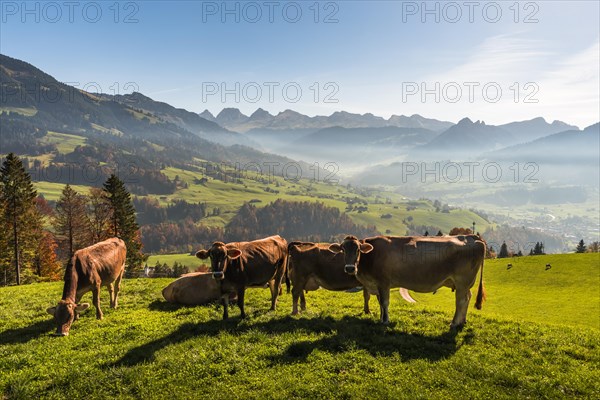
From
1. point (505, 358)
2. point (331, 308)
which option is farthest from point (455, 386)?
point (331, 308)

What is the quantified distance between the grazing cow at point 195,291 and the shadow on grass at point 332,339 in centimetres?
340

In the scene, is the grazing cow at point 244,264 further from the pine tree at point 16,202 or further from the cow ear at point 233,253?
the pine tree at point 16,202

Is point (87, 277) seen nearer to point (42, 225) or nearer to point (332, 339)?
point (332, 339)

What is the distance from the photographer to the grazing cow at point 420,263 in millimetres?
14898

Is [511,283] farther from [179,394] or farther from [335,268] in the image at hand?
[179,394]

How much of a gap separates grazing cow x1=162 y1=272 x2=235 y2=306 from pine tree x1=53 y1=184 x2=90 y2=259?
153 feet

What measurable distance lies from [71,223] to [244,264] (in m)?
52.4

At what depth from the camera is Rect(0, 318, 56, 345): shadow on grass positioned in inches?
562

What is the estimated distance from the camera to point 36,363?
12000 millimetres

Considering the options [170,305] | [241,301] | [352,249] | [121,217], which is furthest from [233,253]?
[121,217]

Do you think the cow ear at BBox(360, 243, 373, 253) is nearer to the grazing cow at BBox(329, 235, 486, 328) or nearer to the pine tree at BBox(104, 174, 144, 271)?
the grazing cow at BBox(329, 235, 486, 328)

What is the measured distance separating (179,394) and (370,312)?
33.9ft

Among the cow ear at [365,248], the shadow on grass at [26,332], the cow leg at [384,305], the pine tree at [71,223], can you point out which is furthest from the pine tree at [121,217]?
the cow leg at [384,305]

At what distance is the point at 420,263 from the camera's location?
15.2m
